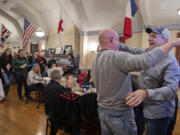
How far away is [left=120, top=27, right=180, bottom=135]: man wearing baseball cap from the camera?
1.08m

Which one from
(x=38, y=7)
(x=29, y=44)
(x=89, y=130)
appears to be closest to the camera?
(x=89, y=130)

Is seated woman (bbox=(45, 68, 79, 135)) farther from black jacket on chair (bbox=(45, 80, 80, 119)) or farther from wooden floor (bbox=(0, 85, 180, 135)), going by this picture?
wooden floor (bbox=(0, 85, 180, 135))

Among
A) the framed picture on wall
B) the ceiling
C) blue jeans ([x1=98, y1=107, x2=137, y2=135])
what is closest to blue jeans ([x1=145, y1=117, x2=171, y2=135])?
blue jeans ([x1=98, y1=107, x2=137, y2=135])

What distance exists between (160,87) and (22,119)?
3123mm

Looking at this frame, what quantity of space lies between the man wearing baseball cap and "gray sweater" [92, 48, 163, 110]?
185mm

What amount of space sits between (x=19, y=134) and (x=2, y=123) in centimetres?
69

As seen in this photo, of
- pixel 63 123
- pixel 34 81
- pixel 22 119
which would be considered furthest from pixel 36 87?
pixel 63 123

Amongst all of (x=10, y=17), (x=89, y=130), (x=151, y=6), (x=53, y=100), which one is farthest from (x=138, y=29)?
(x=10, y=17)

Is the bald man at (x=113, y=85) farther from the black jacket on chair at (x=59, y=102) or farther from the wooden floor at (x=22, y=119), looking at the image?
the wooden floor at (x=22, y=119)

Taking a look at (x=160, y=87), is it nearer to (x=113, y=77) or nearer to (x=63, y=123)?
(x=113, y=77)

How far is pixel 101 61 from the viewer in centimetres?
111

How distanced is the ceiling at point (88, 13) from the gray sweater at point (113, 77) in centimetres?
429

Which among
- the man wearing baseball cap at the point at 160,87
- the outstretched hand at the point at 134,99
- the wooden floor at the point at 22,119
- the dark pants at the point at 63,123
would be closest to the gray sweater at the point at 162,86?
the man wearing baseball cap at the point at 160,87

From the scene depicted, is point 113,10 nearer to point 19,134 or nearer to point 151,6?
point 151,6
